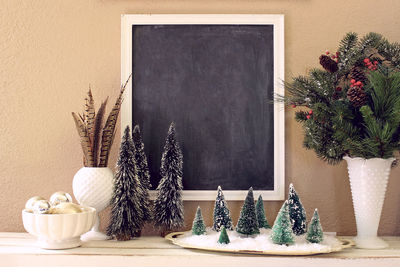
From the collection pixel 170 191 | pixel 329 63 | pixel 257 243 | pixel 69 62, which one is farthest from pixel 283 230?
pixel 69 62

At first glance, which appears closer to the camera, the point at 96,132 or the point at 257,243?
the point at 257,243

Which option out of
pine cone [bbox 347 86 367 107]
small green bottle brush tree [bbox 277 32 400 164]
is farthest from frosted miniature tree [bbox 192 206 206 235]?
pine cone [bbox 347 86 367 107]

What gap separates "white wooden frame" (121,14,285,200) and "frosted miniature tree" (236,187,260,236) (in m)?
0.16

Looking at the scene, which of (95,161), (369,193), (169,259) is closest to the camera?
(169,259)

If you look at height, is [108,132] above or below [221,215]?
above

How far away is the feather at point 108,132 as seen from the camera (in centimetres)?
116

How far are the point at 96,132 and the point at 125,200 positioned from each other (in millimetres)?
201

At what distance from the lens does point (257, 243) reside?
101 cm

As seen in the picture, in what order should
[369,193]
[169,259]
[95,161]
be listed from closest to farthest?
1. [169,259]
2. [369,193]
3. [95,161]

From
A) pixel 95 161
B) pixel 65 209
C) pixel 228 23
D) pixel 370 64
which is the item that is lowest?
pixel 65 209

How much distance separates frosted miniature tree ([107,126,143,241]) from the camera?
3.62ft

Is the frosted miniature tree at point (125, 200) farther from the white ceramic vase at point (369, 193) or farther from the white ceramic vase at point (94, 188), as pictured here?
the white ceramic vase at point (369, 193)

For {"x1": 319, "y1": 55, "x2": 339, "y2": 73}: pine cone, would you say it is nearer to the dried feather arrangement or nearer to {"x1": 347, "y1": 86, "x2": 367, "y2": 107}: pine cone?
{"x1": 347, "y1": 86, "x2": 367, "y2": 107}: pine cone

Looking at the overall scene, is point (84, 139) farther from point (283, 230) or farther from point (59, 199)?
point (283, 230)
